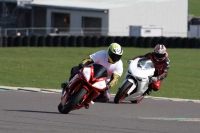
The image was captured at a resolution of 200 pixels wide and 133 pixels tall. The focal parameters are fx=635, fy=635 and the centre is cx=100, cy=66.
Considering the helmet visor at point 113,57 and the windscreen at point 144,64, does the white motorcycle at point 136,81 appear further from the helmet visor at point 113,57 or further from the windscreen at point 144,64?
the helmet visor at point 113,57

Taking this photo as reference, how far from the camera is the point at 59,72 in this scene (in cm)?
2181

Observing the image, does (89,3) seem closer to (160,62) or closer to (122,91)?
(160,62)

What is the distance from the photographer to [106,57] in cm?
1180

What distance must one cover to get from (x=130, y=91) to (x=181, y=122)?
3.35 meters

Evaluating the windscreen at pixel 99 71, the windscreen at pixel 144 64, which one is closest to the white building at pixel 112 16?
the windscreen at pixel 144 64

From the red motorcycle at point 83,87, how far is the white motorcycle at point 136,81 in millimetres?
2588

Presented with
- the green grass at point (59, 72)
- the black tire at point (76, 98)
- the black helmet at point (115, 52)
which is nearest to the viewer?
the black tire at point (76, 98)

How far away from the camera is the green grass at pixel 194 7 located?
75.9 metres

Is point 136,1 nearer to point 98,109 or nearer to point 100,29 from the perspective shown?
point 100,29

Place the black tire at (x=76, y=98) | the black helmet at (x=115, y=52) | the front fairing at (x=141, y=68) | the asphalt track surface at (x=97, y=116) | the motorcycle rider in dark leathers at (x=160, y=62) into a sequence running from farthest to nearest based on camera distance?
the motorcycle rider in dark leathers at (x=160, y=62) < the front fairing at (x=141, y=68) < the black helmet at (x=115, y=52) < the black tire at (x=76, y=98) < the asphalt track surface at (x=97, y=116)

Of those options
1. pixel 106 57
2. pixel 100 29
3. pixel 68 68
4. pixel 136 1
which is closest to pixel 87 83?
pixel 106 57

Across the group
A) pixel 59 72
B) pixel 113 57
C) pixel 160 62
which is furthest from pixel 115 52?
pixel 59 72

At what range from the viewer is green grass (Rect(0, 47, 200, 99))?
59.7 ft

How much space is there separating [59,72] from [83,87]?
1135 centimetres
